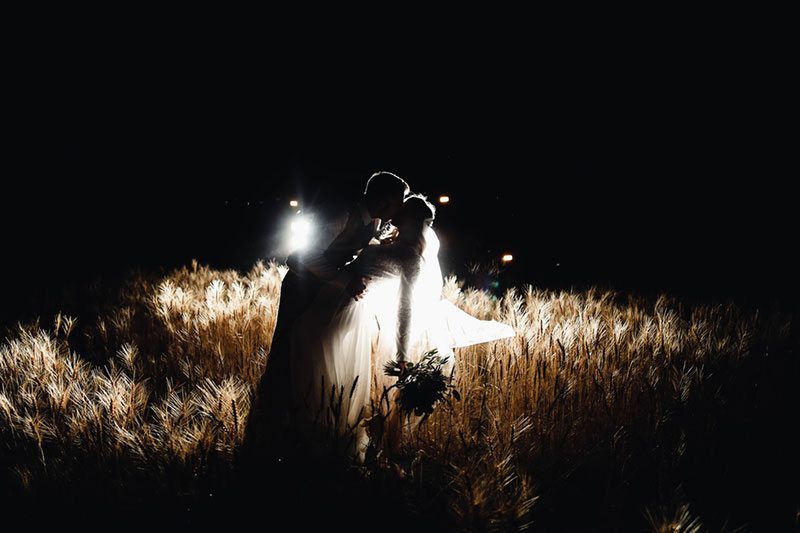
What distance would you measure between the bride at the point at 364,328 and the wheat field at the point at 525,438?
1.03 ft

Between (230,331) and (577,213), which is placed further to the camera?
(577,213)

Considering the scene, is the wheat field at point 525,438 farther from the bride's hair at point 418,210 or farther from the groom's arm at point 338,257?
the bride's hair at point 418,210

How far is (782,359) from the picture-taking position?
2.88 meters

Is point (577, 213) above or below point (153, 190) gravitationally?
below

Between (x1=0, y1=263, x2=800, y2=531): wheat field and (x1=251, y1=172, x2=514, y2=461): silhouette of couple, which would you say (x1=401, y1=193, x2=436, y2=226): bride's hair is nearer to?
(x1=251, y1=172, x2=514, y2=461): silhouette of couple

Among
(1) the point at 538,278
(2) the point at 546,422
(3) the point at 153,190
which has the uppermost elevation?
(3) the point at 153,190

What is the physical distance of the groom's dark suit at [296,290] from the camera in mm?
2312

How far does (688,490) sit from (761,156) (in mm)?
9958

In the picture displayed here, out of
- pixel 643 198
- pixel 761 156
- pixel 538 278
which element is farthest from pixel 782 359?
pixel 761 156

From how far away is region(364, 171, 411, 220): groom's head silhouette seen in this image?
7.59 feet

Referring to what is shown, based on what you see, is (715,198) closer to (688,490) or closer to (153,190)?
(688,490)

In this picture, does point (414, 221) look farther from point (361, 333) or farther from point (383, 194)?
point (361, 333)

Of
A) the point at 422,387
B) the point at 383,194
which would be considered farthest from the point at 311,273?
the point at 422,387

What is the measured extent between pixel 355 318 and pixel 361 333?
0.10m
